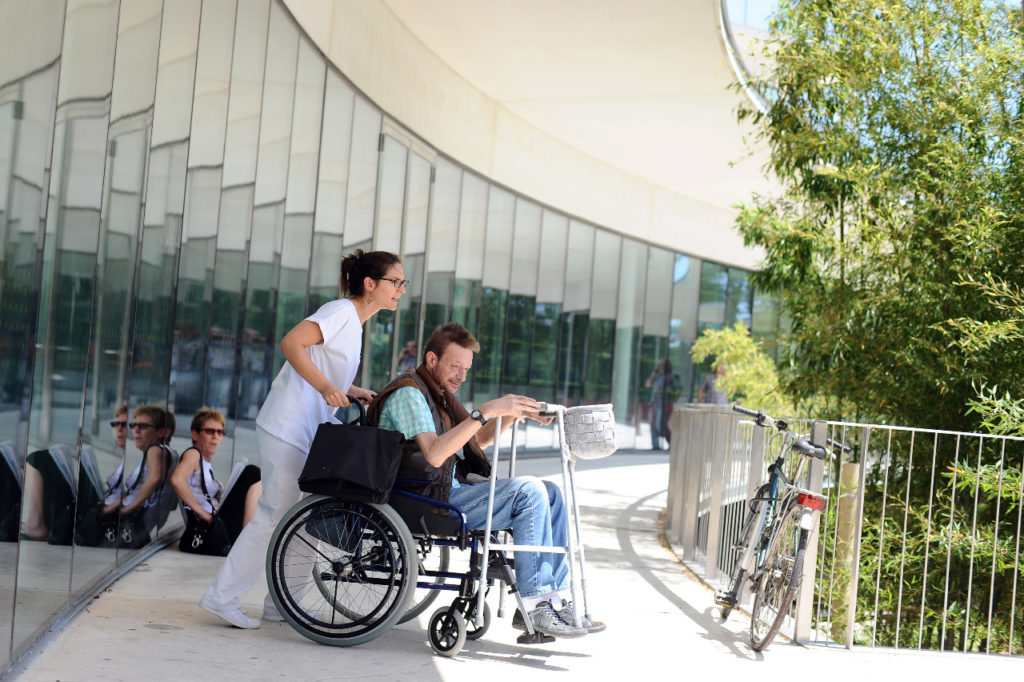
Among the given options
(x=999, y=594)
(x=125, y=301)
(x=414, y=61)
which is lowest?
(x=999, y=594)

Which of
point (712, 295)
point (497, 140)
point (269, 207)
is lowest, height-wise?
point (269, 207)

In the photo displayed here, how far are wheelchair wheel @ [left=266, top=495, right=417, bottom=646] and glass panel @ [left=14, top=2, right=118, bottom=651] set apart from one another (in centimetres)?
77

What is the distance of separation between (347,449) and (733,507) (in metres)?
3.29

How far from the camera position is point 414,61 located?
427 inches

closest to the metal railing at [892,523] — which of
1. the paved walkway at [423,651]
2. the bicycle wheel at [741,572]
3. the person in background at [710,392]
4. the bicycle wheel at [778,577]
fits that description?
the bicycle wheel at [778,577]

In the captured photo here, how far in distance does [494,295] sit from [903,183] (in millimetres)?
8139

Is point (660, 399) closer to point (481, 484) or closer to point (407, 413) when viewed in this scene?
point (481, 484)

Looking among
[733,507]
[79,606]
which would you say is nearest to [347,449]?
[79,606]

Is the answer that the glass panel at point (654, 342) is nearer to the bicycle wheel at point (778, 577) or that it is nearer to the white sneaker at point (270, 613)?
the bicycle wheel at point (778, 577)

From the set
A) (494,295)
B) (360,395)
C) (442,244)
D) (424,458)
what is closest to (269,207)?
(360,395)

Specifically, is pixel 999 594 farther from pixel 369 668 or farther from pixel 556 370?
pixel 556 370

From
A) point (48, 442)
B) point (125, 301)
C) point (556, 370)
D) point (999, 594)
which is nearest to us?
point (48, 442)

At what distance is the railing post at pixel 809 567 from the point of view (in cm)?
499

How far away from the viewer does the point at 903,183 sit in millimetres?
7754
